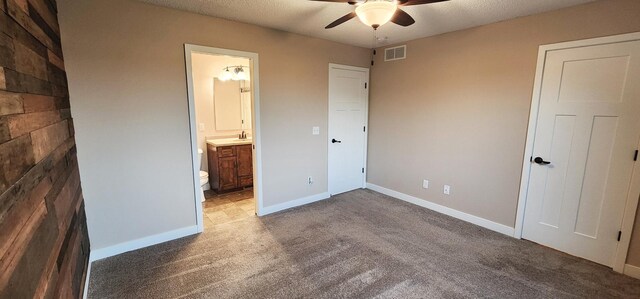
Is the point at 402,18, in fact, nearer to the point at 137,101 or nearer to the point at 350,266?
the point at 350,266

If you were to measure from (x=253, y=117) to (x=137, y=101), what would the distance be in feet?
3.88

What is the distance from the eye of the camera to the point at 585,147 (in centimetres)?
248

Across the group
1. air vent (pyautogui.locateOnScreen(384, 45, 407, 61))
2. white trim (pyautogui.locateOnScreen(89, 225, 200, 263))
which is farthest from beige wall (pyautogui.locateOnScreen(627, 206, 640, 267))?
white trim (pyautogui.locateOnScreen(89, 225, 200, 263))

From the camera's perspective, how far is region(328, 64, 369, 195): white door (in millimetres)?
4047

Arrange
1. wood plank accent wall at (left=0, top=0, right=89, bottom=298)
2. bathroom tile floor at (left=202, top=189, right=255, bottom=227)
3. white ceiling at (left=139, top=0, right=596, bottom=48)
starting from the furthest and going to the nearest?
bathroom tile floor at (left=202, top=189, right=255, bottom=227) → white ceiling at (left=139, top=0, right=596, bottom=48) → wood plank accent wall at (left=0, top=0, right=89, bottom=298)

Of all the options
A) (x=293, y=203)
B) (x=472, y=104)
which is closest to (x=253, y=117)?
(x=293, y=203)

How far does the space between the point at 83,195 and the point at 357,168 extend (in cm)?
349

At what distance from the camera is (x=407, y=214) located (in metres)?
3.59

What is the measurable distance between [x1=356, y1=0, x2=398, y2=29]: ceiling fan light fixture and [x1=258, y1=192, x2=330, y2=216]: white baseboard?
2591 millimetres

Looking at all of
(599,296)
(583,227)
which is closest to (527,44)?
(583,227)

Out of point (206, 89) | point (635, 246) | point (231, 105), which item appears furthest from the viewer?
point (231, 105)

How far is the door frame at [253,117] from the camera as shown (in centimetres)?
276

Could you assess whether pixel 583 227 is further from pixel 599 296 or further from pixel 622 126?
pixel 622 126

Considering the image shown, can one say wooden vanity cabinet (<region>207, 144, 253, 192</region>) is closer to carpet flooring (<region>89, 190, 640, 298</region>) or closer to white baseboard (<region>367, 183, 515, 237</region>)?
carpet flooring (<region>89, 190, 640, 298</region>)
